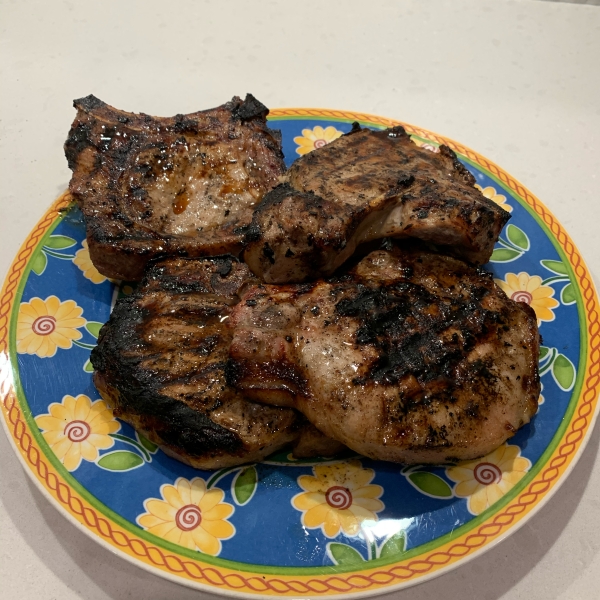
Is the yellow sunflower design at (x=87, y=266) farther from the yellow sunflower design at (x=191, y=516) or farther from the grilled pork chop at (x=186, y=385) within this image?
the yellow sunflower design at (x=191, y=516)

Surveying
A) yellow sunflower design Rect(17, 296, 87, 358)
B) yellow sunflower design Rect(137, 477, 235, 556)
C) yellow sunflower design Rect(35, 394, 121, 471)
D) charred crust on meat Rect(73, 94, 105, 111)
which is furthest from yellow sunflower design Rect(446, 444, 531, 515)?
charred crust on meat Rect(73, 94, 105, 111)

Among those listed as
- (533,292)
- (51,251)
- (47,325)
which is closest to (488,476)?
(533,292)

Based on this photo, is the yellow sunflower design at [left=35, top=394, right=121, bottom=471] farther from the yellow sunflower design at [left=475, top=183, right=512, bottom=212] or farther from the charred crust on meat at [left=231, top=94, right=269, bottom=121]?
the yellow sunflower design at [left=475, top=183, right=512, bottom=212]

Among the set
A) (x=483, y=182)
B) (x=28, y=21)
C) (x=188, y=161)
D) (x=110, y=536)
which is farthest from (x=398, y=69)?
(x=110, y=536)

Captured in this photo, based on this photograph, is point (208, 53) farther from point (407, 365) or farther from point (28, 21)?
point (407, 365)

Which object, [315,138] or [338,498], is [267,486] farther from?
[315,138]

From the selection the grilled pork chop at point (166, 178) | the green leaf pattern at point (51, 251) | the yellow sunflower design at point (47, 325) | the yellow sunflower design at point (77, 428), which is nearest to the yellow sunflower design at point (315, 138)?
the grilled pork chop at point (166, 178)
